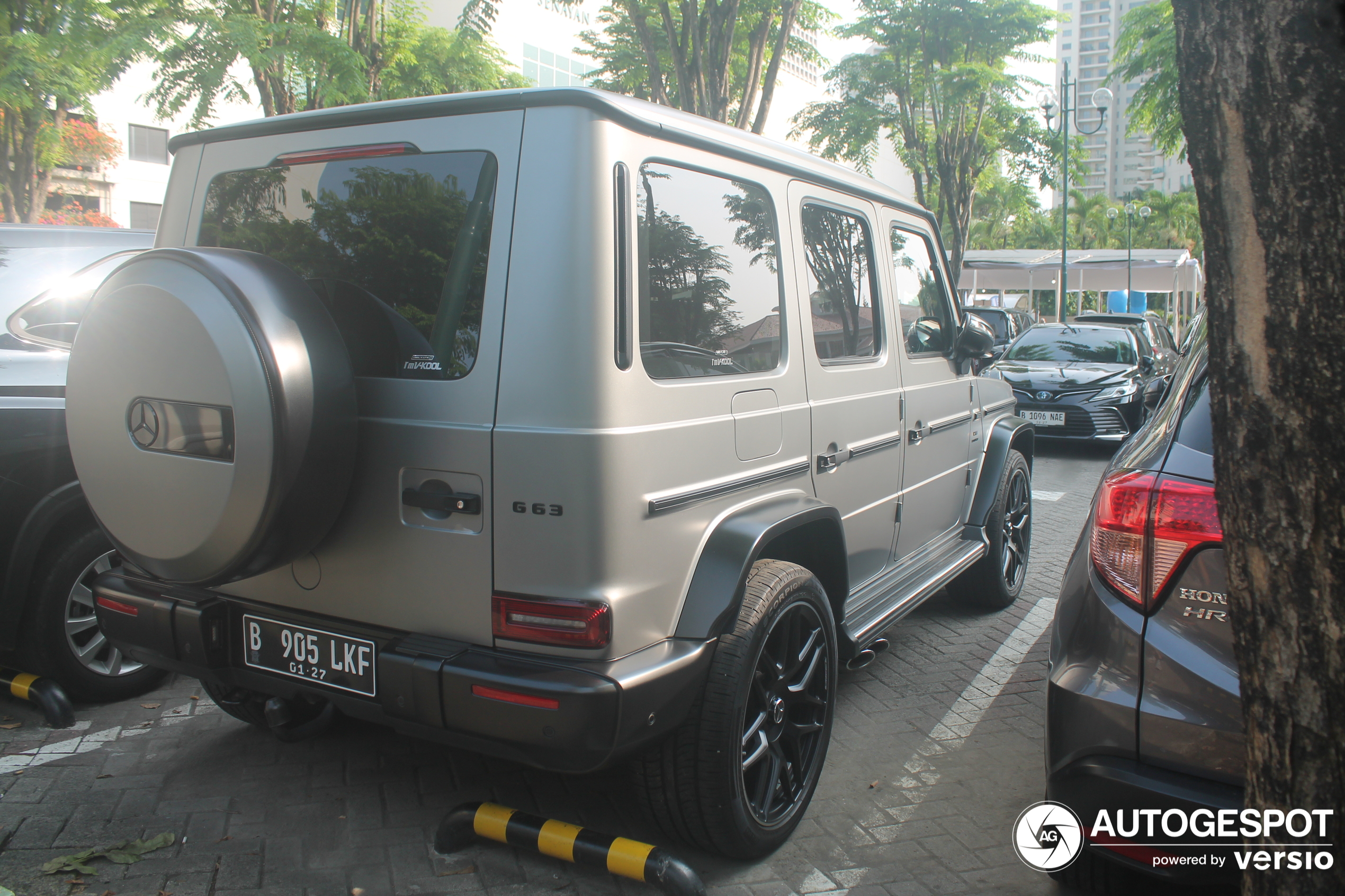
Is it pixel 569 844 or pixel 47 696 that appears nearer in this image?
pixel 569 844

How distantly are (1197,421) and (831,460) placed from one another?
1.18m

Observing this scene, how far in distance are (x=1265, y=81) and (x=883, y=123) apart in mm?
20123

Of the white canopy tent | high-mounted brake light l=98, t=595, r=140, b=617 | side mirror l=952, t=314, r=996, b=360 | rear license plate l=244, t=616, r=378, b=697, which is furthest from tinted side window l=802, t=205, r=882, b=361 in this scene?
the white canopy tent

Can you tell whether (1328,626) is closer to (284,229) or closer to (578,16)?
(284,229)

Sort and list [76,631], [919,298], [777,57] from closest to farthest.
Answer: [76,631], [919,298], [777,57]

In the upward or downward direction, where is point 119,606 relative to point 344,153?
downward

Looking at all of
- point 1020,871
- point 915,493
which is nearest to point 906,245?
point 915,493

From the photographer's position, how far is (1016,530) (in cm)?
538

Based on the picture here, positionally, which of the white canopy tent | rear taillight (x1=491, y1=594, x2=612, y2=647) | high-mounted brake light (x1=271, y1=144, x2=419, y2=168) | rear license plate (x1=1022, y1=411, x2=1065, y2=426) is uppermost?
the white canopy tent

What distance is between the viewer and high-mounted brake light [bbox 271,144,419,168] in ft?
8.41

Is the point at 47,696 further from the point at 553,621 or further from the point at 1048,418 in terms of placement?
the point at 1048,418

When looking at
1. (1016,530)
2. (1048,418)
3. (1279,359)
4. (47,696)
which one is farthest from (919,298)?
(1048,418)

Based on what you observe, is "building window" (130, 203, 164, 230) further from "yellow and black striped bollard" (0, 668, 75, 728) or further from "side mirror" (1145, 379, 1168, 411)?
"yellow and black striped bollard" (0, 668, 75, 728)

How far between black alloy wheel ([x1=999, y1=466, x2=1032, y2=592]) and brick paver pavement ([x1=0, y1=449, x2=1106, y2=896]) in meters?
1.15
